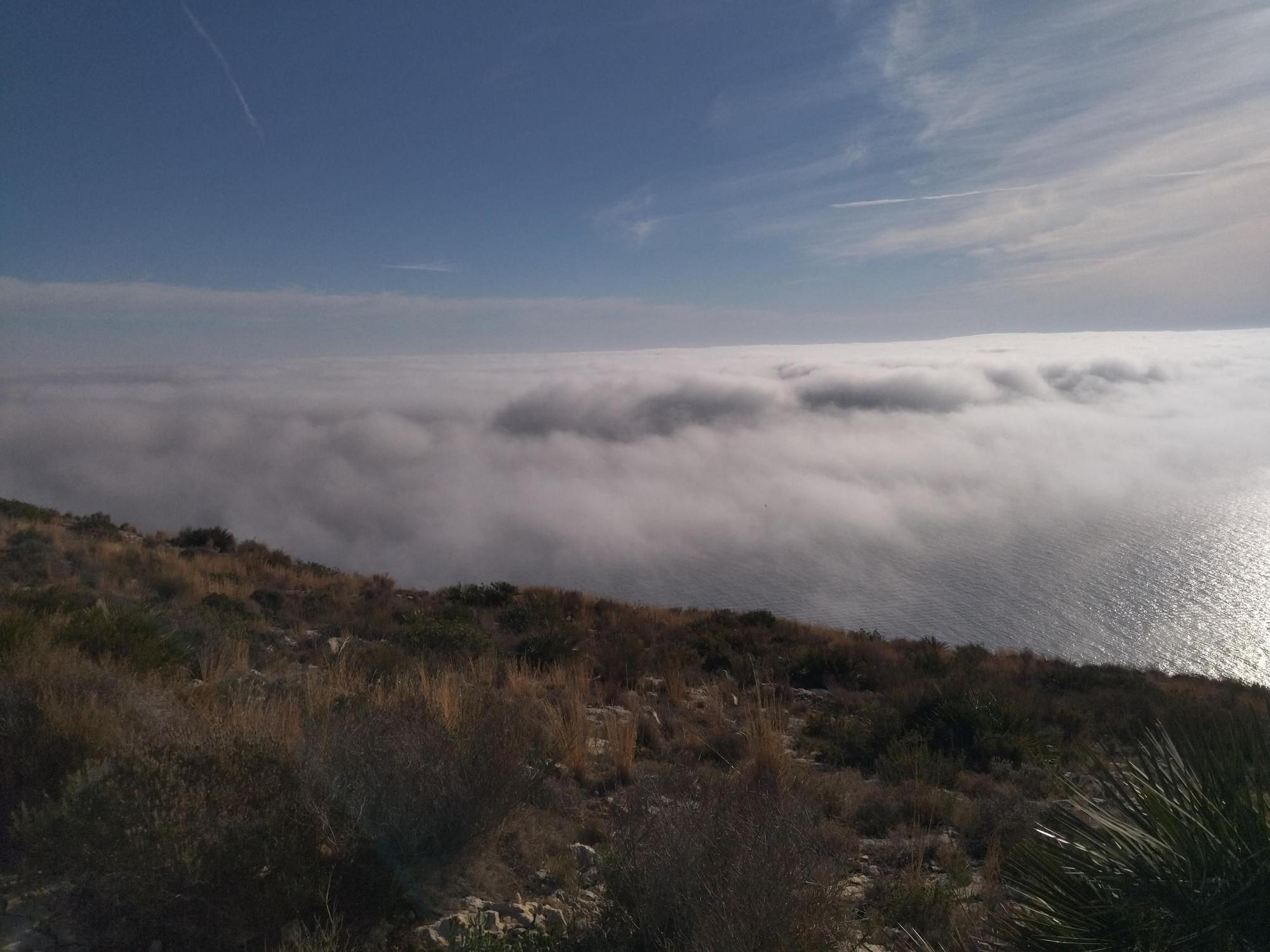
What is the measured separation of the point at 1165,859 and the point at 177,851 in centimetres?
299

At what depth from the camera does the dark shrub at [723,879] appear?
2.28 meters

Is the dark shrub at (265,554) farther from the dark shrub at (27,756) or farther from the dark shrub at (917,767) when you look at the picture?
the dark shrub at (917,767)

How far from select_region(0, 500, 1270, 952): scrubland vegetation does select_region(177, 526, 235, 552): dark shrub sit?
977 cm

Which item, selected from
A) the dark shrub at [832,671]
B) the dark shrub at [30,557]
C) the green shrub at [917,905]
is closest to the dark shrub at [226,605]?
the dark shrub at [30,557]

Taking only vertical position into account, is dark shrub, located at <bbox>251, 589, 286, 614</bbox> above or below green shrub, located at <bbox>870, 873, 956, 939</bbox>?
below

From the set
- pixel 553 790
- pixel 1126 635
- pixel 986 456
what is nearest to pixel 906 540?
pixel 1126 635

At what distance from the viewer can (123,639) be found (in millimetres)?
5129

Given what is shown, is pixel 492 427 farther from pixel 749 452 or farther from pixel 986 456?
pixel 986 456

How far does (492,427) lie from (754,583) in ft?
308

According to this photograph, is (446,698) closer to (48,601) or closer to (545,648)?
(545,648)

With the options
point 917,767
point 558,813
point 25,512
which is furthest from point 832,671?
point 25,512

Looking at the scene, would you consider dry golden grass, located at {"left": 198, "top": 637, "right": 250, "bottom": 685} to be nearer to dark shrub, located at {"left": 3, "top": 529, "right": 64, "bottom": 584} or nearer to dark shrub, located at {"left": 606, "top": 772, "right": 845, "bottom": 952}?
dark shrub, located at {"left": 606, "top": 772, "right": 845, "bottom": 952}

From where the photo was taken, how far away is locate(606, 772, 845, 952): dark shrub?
2283 millimetres

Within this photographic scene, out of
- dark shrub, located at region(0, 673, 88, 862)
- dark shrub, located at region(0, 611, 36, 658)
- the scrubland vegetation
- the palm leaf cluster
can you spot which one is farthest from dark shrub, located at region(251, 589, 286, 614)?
the palm leaf cluster
